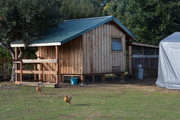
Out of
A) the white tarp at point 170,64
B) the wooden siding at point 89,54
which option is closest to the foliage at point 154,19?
the wooden siding at point 89,54

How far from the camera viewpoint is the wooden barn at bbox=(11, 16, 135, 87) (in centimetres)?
1516

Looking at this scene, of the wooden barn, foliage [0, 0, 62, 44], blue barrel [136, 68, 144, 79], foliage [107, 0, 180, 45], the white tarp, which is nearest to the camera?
the white tarp

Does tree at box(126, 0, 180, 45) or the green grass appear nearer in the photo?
the green grass

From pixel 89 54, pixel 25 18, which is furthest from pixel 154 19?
pixel 25 18

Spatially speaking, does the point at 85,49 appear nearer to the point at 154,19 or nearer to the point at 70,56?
the point at 70,56

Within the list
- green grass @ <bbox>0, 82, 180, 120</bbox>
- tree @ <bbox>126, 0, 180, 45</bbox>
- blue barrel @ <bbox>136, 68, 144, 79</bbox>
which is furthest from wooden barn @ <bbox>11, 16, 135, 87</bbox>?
tree @ <bbox>126, 0, 180, 45</bbox>

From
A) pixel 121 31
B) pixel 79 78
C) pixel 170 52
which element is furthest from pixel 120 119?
pixel 121 31

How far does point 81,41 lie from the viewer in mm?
15234

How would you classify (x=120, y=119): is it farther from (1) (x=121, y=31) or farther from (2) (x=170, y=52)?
(1) (x=121, y=31)

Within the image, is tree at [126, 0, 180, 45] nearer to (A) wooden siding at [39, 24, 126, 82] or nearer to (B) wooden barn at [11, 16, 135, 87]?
(B) wooden barn at [11, 16, 135, 87]

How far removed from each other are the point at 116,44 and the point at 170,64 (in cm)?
467

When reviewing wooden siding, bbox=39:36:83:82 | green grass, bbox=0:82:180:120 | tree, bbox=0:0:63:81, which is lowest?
green grass, bbox=0:82:180:120

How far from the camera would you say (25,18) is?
1500 centimetres

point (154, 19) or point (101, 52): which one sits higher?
point (154, 19)
